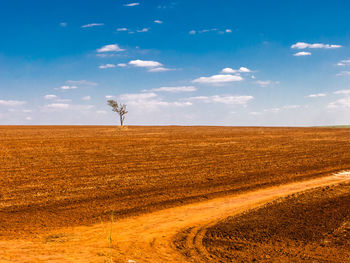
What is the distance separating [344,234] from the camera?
7.13 meters

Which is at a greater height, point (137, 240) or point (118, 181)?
point (118, 181)

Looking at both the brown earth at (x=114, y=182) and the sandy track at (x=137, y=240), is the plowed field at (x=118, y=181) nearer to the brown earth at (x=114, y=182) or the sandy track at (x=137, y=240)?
the brown earth at (x=114, y=182)

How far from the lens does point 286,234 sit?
24.0 feet

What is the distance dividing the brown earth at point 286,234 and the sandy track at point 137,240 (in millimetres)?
466

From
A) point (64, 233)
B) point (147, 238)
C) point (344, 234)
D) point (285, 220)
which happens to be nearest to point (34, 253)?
point (64, 233)

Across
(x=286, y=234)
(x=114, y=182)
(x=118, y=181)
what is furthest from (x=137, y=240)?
(x=118, y=181)

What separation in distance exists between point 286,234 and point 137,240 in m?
3.53

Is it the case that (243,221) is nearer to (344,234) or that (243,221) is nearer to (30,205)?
(344,234)

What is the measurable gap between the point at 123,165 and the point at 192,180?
5.70 m

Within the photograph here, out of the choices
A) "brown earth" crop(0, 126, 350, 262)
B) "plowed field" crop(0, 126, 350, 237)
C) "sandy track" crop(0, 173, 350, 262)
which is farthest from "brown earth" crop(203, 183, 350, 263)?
"plowed field" crop(0, 126, 350, 237)

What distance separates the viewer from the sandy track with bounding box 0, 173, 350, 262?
6.20 m

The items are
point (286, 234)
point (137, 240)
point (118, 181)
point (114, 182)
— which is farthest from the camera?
point (118, 181)

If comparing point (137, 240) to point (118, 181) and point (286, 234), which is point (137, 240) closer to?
point (286, 234)

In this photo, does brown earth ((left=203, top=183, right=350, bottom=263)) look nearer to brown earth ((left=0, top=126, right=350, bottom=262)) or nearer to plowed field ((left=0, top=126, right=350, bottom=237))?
brown earth ((left=0, top=126, right=350, bottom=262))
